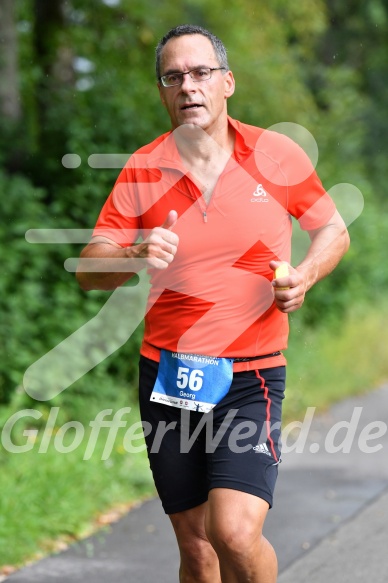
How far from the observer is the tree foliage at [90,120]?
27.8ft

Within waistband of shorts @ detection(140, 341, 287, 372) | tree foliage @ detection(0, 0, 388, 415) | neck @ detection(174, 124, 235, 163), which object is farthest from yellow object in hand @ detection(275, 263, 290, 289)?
tree foliage @ detection(0, 0, 388, 415)

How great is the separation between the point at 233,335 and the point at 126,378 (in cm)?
538

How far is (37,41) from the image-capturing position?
13422 mm

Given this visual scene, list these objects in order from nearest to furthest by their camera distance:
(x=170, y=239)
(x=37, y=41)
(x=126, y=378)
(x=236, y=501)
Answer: (x=170, y=239)
(x=236, y=501)
(x=126, y=378)
(x=37, y=41)

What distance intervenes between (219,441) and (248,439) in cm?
10

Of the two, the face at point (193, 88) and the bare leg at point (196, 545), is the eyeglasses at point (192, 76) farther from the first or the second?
the bare leg at point (196, 545)

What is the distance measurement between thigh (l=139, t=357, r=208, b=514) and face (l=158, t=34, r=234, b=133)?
35.9 inches

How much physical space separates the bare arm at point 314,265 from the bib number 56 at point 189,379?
0.41 m

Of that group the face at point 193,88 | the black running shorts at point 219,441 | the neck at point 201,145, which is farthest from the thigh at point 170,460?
the face at point 193,88

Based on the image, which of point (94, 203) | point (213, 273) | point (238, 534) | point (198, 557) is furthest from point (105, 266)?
point (94, 203)

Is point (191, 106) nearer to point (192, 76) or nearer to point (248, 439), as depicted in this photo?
point (192, 76)

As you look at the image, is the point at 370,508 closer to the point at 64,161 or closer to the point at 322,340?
the point at 64,161

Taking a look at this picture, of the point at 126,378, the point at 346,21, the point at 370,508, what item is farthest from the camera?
the point at 346,21

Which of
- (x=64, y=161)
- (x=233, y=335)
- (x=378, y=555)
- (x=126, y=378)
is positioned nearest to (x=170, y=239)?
(x=233, y=335)
